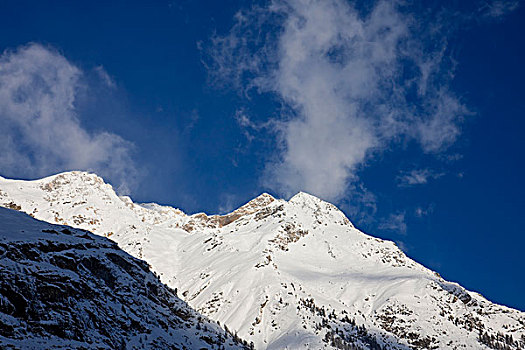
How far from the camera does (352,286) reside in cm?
13012

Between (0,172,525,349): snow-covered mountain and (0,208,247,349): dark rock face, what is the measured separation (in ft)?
108

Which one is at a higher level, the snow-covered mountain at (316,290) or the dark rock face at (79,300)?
the snow-covered mountain at (316,290)

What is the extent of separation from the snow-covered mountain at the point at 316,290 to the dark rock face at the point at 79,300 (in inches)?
1291

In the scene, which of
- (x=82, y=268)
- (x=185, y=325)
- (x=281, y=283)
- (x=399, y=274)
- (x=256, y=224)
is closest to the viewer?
(x=82, y=268)

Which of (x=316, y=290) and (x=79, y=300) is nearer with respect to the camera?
(x=79, y=300)

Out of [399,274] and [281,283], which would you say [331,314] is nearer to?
[281,283]

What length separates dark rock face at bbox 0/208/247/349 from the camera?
39312 millimetres

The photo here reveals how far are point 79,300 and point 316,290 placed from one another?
88044 mm

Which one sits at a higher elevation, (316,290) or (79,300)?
(316,290)

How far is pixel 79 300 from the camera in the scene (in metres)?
47.0

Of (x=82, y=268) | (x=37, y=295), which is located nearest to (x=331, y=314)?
(x=82, y=268)

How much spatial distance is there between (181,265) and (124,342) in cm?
11201

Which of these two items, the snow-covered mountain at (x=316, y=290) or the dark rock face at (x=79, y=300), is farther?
the snow-covered mountain at (x=316, y=290)

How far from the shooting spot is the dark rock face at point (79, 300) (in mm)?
39312
